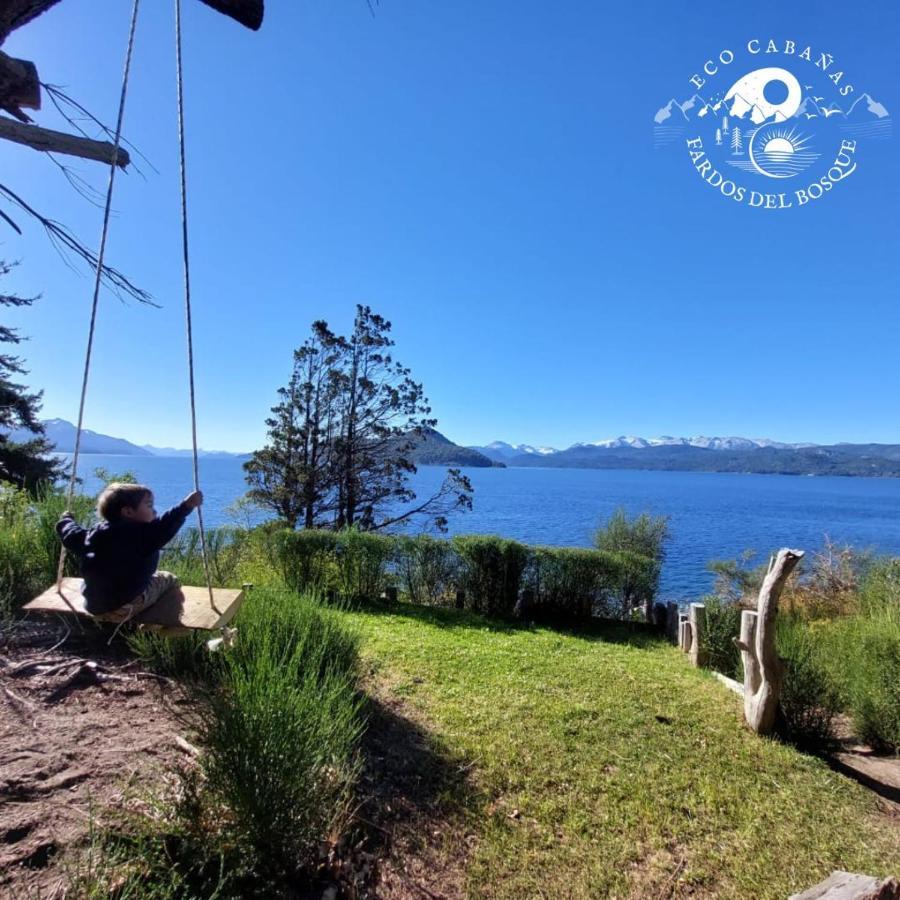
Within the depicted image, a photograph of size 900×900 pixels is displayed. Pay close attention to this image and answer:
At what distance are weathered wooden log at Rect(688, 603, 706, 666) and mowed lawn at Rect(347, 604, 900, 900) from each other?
155 centimetres

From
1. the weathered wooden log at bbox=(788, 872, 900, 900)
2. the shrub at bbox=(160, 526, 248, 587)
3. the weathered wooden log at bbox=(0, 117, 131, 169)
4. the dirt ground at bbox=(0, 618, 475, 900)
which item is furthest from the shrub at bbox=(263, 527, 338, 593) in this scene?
the weathered wooden log at bbox=(788, 872, 900, 900)

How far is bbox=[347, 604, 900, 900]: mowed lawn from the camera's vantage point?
9.16 feet

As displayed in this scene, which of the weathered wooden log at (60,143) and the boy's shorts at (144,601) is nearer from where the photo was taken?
the weathered wooden log at (60,143)

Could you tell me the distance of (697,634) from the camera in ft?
24.0

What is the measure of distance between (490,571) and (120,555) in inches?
313

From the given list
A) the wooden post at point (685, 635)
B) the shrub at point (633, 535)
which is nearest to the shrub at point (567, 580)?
the wooden post at point (685, 635)

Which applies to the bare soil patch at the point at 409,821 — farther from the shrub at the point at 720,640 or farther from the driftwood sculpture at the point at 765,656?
the shrub at the point at 720,640

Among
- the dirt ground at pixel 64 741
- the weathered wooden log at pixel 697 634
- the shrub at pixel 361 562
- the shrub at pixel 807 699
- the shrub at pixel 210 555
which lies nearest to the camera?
the dirt ground at pixel 64 741

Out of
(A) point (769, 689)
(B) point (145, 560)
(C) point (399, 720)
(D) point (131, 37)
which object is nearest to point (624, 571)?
(A) point (769, 689)

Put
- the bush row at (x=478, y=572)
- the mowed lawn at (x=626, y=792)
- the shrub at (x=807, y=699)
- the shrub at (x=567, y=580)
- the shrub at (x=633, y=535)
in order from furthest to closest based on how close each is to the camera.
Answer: the shrub at (x=633, y=535), the shrub at (x=567, y=580), the bush row at (x=478, y=572), the shrub at (x=807, y=699), the mowed lawn at (x=626, y=792)

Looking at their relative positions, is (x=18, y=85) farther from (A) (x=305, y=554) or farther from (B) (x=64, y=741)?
(A) (x=305, y=554)

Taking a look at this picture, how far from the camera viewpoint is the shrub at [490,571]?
10477 millimetres

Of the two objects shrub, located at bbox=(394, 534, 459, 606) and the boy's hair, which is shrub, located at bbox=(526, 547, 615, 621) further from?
the boy's hair

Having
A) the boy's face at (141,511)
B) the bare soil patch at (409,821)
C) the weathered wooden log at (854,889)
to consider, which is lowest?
the bare soil patch at (409,821)
